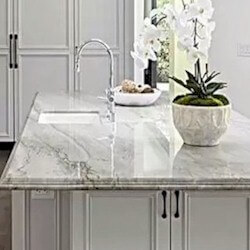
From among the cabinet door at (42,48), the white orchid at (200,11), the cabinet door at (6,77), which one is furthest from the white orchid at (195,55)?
the cabinet door at (6,77)

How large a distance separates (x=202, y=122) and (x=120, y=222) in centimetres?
53

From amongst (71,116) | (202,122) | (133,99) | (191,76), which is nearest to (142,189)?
(202,122)

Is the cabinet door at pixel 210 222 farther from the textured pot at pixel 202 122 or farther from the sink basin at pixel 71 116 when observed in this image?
the sink basin at pixel 71 116

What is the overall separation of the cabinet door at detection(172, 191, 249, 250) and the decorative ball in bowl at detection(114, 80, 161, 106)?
1.57 meters

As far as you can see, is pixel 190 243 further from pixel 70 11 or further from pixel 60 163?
pixel 70 11

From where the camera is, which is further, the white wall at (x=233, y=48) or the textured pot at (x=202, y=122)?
the white wall at (x=233, y=48)

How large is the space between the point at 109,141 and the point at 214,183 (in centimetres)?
67

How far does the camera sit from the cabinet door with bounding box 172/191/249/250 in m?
1.98

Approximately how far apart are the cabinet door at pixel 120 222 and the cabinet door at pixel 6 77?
15.8ft

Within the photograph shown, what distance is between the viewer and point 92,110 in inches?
133

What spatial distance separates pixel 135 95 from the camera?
3502mm

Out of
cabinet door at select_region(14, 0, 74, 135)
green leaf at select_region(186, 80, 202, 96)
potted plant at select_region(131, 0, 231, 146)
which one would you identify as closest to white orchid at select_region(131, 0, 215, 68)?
potted plant at select_region(131, 0, 231, 146)

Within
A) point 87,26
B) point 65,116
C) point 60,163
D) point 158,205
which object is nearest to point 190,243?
point 158,205

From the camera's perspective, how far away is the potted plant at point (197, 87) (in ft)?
7.32
